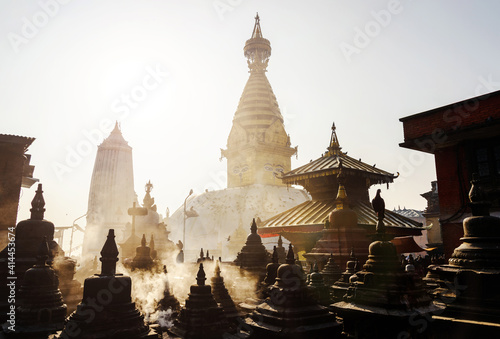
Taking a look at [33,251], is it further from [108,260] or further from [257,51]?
[257,51]

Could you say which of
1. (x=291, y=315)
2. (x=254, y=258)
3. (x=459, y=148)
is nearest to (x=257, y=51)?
(x=459, y=148)

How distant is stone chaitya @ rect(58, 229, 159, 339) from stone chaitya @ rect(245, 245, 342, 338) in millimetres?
1519

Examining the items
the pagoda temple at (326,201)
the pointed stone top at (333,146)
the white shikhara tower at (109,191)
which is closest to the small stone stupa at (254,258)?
the pagoda temple at (326,201)

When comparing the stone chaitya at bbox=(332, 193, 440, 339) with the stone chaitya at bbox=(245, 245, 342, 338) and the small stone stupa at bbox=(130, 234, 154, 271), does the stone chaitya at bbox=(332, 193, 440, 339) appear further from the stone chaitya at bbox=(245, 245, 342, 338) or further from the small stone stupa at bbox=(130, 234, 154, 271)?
the small stone stupa at bbox=(130, 234, 154, 271)

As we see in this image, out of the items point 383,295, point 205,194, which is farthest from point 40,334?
point 205,194

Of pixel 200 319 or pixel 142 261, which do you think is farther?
pixel 142 261

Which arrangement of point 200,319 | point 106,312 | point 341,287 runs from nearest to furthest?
point 106,312, point 200,319, point 341,287

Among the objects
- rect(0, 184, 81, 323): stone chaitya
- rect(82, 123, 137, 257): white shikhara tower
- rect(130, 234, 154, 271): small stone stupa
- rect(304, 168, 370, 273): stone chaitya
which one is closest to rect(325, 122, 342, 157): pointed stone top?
rect(304, 168, 370, 273): stone chaitya

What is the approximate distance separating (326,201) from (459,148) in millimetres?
6492

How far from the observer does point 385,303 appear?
4.58m

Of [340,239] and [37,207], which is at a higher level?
[37,207]

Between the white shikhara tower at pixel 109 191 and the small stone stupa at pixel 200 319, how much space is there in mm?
41134

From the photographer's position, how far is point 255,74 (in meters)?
45.6

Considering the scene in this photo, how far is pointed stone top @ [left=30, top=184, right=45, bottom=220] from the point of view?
8.02 metres
